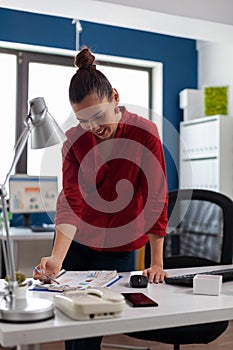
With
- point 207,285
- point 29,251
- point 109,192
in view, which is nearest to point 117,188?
point 109,192

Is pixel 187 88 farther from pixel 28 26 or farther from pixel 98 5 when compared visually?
pixel 98 5

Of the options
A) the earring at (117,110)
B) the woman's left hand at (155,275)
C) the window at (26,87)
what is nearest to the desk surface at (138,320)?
the woman's left hand at (155,275)

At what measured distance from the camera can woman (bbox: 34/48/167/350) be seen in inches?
55.8

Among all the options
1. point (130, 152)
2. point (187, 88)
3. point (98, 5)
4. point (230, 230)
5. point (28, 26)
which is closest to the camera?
point (130, 152)

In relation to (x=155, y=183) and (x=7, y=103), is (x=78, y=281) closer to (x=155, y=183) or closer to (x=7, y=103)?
(x=155, y=183)

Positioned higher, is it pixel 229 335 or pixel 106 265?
pixel 106 265

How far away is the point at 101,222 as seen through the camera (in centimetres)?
151

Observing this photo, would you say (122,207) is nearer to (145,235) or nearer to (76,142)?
(145,235)

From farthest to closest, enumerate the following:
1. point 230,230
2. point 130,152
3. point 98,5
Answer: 1. point 98,5
2. point 230,230
3. point 130,152

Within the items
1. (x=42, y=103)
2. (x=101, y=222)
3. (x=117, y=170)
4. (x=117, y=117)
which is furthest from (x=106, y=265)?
(x=42, y=103)

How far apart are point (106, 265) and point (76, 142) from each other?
0.40m

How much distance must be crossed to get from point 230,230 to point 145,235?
382 millimetres

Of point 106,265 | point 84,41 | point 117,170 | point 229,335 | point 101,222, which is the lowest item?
point 229,335

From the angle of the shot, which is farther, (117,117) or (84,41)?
(84,41)
